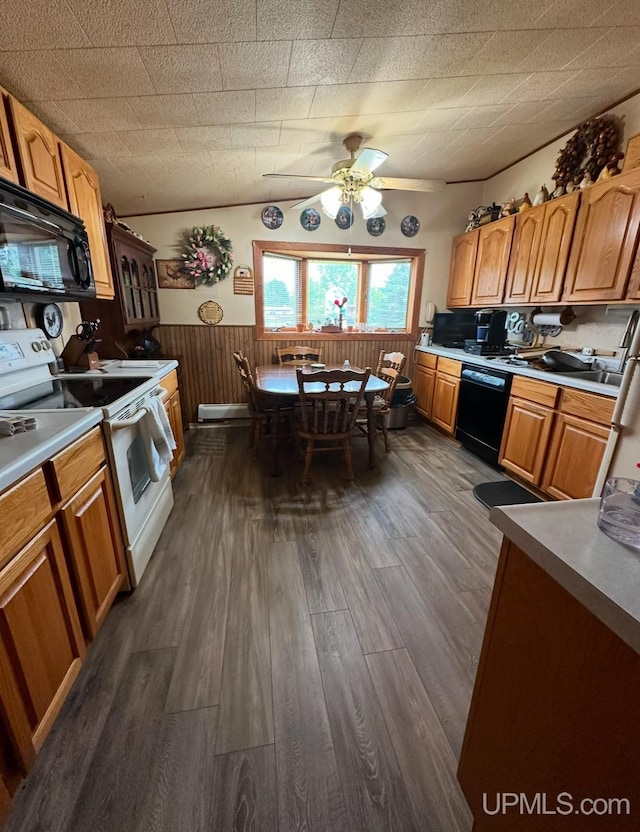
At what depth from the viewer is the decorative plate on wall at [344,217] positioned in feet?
12.5

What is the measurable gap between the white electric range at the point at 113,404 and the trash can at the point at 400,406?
2591 mm

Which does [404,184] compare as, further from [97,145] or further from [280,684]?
[280,684]

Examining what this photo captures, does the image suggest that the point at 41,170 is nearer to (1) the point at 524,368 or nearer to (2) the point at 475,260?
(1) the point at 524,368

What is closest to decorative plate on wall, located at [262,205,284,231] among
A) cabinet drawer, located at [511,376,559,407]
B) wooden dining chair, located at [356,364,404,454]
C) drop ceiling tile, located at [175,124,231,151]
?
drop ceiling tile, located at [175,124,231,151]

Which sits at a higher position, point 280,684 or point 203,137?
point 203,137

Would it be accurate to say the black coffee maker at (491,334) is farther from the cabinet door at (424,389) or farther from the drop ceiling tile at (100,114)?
the drop ceiling tile at (100,114)

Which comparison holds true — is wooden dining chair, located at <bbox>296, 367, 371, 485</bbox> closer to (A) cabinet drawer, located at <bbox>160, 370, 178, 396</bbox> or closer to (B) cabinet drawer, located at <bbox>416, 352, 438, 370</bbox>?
(A) cabinet drawer, located at <bbox>160, 370, 178, 396</bbox>

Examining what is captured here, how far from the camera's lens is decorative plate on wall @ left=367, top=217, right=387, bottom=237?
390cm

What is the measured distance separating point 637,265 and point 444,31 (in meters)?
1.71

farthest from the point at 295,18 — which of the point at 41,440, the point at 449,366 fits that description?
the point at 449,366

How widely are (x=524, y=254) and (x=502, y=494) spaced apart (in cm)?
207

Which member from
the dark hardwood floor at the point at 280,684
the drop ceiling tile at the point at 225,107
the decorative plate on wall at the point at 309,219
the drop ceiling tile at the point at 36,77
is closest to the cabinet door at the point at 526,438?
the dark hardwood floor at the point at 280,684

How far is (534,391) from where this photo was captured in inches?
100

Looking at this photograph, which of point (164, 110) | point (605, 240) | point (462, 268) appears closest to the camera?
point (164, 110)
